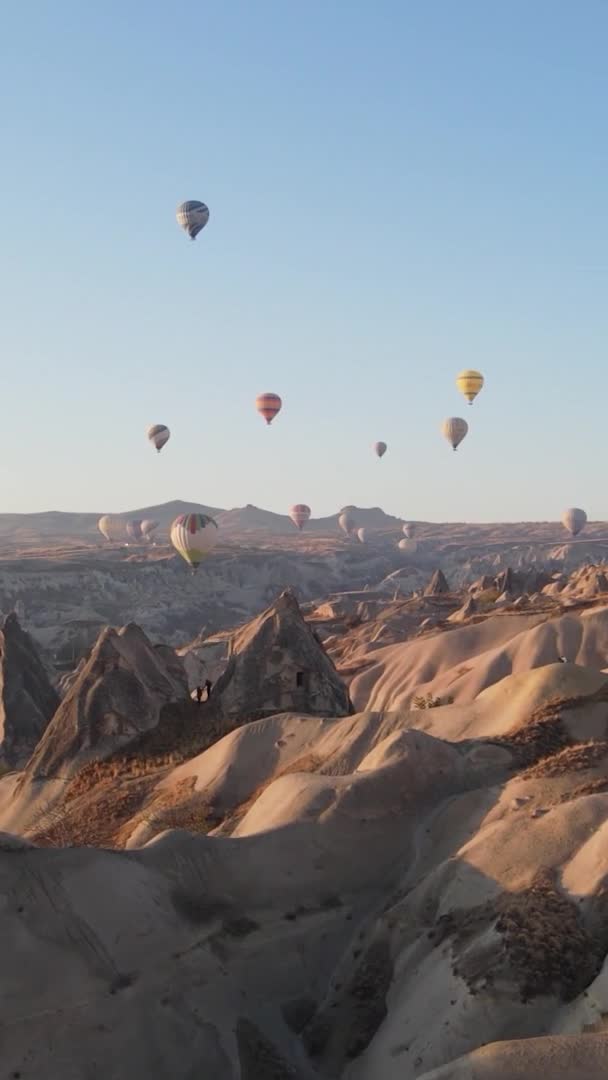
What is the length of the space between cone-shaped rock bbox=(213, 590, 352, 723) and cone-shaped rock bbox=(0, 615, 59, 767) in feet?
21.8

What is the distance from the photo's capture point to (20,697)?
32062mm

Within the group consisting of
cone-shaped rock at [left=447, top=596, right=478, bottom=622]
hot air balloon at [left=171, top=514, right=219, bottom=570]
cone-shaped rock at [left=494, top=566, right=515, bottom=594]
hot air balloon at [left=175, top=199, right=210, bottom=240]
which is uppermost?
hot air balloon at [left=175, top=199, right=210, bottom=240]

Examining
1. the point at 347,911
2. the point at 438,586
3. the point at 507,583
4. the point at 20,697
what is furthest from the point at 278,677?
the point at 438,586

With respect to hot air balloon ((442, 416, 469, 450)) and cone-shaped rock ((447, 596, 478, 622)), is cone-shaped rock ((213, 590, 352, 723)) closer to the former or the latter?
cone-shaped rock ((447, 596, 478, 622))

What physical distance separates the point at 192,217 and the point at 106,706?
180ft

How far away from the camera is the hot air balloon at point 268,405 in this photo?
9625 cm

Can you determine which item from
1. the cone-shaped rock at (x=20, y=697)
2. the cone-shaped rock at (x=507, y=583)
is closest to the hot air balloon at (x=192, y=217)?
the cone-shaped rock at (x=507, y=583)

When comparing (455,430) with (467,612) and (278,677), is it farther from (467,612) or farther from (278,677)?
(278,677)

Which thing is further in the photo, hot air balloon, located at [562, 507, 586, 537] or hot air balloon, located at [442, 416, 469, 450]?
hot air balloon, located at [562, 507, 586, 537]

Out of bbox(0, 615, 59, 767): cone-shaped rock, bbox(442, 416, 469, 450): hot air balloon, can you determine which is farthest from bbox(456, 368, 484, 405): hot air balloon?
bbox(0, 615, 59, 767): cone-shaped rock

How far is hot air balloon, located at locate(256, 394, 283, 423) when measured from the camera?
9625cm

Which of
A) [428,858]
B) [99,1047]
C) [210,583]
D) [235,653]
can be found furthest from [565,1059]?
[210,583]

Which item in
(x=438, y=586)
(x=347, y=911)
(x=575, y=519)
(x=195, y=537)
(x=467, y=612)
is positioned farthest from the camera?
(x=575, y=519)

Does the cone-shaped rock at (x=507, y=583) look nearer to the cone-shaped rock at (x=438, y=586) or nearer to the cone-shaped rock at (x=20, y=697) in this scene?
the cone-shaped rock at (x=438, y=586)
